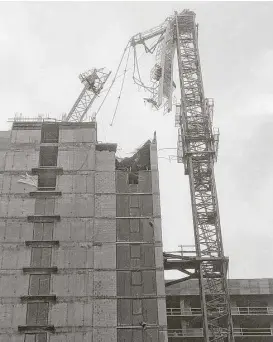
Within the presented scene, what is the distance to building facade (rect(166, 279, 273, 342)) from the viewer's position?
208 feet

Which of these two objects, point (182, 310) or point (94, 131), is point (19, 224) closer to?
point (94, 131)

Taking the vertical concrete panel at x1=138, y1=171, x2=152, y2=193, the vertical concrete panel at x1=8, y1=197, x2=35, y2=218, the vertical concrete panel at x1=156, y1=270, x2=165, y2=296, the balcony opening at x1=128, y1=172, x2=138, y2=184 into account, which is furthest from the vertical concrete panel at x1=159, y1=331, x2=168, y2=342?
the vertical concrete panel at x1=8, y1=197, x2=35, y2=218

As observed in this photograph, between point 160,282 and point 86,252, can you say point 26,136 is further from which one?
point 160,282

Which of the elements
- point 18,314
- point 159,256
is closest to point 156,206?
point 159,256

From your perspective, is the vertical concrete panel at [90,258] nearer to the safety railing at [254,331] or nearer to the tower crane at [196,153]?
the tower crane at [196,153]

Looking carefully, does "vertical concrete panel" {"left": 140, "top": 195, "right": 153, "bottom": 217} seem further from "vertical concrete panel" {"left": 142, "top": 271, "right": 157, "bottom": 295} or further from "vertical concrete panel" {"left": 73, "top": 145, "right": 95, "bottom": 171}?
"vertical concrete panel" {"left": 142, "top": 271, "right": 157, "bottom": 295}

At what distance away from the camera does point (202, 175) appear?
64562 millimetres

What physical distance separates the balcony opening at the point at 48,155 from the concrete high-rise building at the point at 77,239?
0.10m

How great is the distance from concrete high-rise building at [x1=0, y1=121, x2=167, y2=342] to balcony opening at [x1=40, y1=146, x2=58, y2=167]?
0.10 m

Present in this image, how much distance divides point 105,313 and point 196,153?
22.1m

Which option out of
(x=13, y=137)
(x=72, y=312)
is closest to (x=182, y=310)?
(x=72, y=312)

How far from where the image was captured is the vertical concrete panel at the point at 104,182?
58281mm

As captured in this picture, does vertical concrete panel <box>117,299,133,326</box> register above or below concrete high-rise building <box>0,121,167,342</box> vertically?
below

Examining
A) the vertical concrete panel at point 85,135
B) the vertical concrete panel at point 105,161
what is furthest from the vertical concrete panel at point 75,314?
the vertical concrete panel at point 85,135
